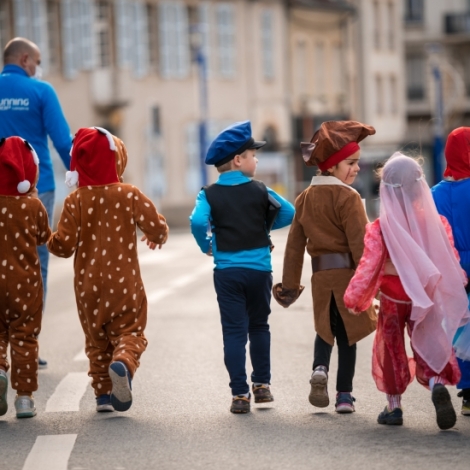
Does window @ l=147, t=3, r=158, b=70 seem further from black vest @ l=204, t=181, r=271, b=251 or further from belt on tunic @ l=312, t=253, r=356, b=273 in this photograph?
belt on tunic @ l=312, t=253, r=356, b=273

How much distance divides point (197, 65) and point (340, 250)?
40.9 meters

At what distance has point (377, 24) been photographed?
2539 inches

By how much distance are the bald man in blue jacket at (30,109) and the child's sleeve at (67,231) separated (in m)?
2.08

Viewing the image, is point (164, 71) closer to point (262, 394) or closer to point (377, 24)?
point (377, 24)

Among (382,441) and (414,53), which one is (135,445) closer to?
(382,441)

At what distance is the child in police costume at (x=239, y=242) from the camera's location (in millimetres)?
7516

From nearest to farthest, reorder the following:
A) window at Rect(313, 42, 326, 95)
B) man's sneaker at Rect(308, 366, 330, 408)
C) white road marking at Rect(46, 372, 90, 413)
→ man's sneaker at Rect(308, 366, 330, 408)
white road marking at Rect(46, 372, 90, 413)
window at Rect(313, 42, 326, 95)

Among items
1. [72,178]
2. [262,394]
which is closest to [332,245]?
[262,394]

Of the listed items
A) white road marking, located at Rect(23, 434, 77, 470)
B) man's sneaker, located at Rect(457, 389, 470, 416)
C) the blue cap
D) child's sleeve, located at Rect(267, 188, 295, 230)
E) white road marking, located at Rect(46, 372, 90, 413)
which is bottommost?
white road marking, located at Rect(46, 372, 90, 413)

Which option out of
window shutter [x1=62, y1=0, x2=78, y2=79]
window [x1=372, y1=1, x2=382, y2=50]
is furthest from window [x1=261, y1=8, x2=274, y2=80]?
window [x1=372, y1=1, x2=382, y2=50]

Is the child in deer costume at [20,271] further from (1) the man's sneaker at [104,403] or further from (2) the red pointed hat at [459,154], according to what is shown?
(2) the red pointed hat at [459,154]

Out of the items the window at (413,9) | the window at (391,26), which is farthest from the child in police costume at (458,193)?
the window at (413,9)

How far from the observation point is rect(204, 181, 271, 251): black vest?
24.7 ft

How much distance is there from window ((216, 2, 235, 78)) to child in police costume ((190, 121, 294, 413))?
4186cm
